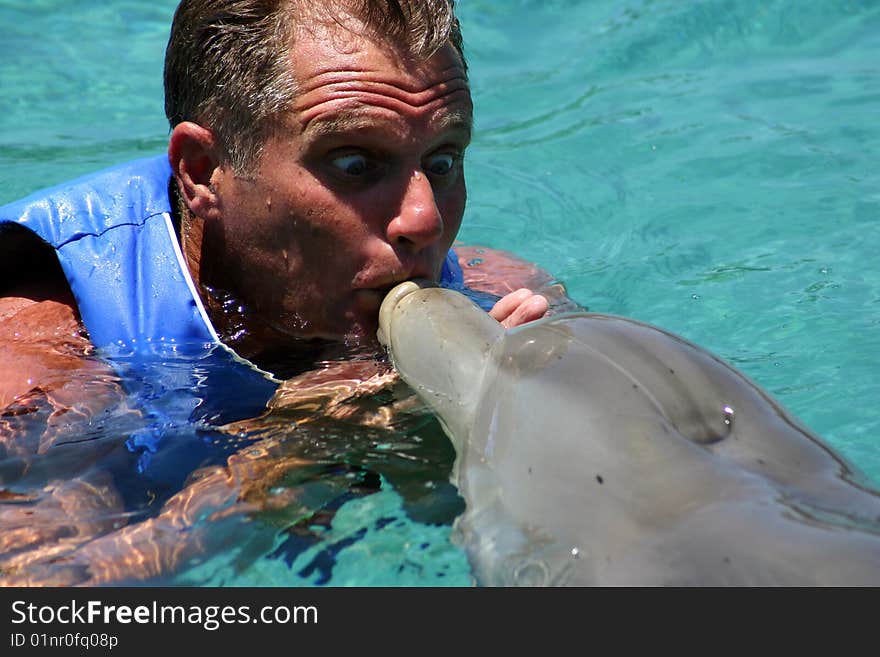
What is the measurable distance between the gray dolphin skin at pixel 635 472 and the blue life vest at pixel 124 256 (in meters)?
1.59

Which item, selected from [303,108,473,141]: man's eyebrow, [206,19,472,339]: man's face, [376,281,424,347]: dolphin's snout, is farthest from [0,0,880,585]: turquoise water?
[303,108,473,141]: man's eyebrow

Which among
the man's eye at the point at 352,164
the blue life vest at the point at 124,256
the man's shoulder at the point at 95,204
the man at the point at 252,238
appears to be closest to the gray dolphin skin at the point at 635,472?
the man at the point at 252,238

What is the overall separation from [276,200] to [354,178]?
0.29 m

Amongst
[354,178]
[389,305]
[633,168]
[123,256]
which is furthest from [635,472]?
[633,168]

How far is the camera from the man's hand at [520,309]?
3545mm

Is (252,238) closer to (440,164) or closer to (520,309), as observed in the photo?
(440,164)

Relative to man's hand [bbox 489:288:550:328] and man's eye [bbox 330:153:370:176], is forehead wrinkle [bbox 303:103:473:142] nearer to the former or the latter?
man's eye [bbox 330:153:370:176]

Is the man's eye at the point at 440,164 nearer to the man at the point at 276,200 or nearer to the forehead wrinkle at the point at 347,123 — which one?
the man at the point at 276,200

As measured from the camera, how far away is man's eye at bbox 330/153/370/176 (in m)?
3.80

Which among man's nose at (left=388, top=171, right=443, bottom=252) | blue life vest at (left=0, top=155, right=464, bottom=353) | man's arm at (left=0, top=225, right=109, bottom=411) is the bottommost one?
man's arm at (left=0, top=225, right=109, bottom=411)

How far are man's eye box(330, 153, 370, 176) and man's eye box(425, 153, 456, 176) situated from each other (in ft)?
0.79
